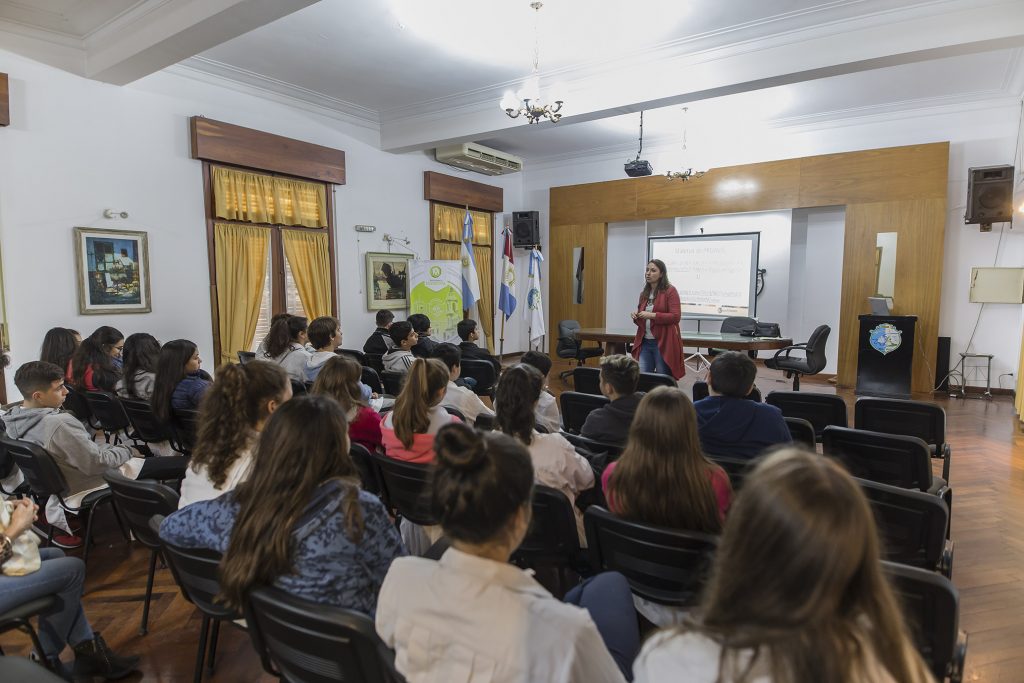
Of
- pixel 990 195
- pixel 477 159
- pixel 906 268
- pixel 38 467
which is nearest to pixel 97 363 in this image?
pixel 38 467

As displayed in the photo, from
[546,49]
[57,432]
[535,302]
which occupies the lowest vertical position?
[57,432]

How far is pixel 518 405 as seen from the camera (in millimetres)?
2232

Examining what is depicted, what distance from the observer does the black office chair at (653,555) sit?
58.3 inches

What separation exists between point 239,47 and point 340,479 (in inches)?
215

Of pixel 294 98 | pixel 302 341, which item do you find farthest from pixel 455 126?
pixel 302 341

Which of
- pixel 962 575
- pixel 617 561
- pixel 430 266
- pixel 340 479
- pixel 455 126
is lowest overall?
pixel 962 575

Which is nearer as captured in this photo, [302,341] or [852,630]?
[852,630]

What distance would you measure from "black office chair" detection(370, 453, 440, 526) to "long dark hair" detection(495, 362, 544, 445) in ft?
1.18

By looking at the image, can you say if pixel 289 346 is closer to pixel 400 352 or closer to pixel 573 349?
pixel 400 352

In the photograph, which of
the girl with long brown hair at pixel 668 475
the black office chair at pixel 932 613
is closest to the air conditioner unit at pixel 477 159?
the girl with long brown hair at pixel 668 475

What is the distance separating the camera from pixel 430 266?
7.90 meters

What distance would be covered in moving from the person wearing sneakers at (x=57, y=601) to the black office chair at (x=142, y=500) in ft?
0.67

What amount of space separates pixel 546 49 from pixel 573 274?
5060 millimetres

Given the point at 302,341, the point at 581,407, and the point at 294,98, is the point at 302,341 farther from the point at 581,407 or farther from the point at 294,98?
the point at 294,98
